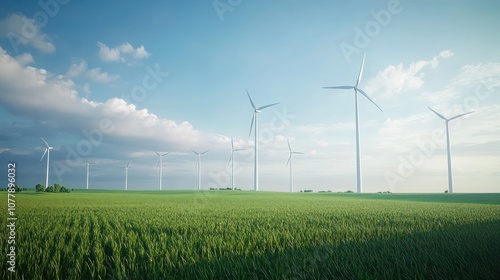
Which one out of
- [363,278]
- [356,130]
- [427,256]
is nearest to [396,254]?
[427,256]

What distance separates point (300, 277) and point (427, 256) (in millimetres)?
2641

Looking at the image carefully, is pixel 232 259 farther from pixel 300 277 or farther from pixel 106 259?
→ pixel 106 259

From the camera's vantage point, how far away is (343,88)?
63.4 meters

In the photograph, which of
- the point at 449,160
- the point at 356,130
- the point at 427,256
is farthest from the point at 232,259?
the point at 449,160

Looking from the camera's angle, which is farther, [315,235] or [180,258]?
[315,235]

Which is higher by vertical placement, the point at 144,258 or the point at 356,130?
the point at 356,130

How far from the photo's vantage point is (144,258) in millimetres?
4980

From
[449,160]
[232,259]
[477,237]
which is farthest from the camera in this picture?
[449,160]

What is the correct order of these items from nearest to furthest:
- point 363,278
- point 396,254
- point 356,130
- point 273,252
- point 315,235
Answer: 1. point 363,278
2. point 396,254
3. point 273,252
4. point 315,235
5. point 356,130

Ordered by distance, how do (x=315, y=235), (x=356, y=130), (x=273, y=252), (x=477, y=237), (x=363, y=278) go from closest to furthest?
(x=363, y=278) → (x=273, y=252) → (x=477, y=237) → (x=315, y=235) → (x=356, y=130)

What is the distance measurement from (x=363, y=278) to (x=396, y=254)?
69.0 inches

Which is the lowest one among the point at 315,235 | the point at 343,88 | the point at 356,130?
the point at 315,235

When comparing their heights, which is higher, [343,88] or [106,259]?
[343,88]

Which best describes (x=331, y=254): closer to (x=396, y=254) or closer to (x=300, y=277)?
(x=396, y=254)
